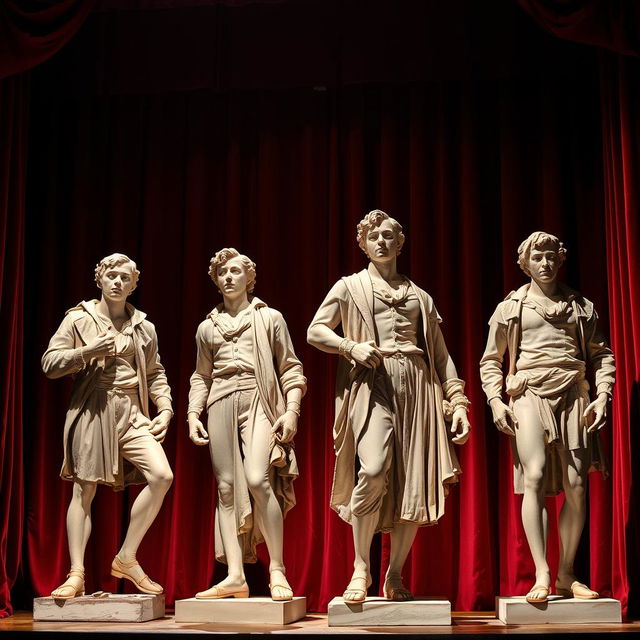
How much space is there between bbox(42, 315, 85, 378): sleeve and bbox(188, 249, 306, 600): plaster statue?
2.02 ft

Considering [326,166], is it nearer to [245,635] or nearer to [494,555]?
[494,555]

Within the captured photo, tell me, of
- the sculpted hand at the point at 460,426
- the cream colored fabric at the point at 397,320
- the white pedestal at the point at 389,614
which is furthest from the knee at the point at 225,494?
the sculpted hand at the point at 460,426

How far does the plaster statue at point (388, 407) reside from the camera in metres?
4.82

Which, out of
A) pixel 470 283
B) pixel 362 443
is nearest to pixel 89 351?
pixel 362 443

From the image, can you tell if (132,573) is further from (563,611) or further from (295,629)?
(563,611)

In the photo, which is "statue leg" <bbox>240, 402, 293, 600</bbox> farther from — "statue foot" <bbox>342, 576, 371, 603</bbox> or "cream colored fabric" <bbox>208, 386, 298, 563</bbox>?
"statue foot" <bbox>342, 576, 371, 603</bbox>

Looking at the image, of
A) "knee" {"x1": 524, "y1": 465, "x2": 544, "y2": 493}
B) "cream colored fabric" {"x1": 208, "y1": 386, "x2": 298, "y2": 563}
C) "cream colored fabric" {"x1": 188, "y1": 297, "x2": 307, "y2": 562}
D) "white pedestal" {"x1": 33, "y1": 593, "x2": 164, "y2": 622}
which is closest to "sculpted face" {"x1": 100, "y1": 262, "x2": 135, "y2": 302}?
"cream colored fabric" {"x1": 188, "y1": 297, "x2": 307, "y2": 562}

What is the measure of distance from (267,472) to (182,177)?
2.58 metres

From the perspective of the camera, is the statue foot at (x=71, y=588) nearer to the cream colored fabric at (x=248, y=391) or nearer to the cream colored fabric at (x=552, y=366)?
the cream colored fabric at (x=248, y=391)

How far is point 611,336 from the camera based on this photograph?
235 inches

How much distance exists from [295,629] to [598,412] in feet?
5.86

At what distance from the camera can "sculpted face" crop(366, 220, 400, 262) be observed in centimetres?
Result: 514

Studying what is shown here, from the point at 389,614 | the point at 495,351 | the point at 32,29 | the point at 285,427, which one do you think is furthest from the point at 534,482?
the point at 32,29

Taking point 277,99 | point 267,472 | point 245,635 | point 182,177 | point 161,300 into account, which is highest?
point 277,99
